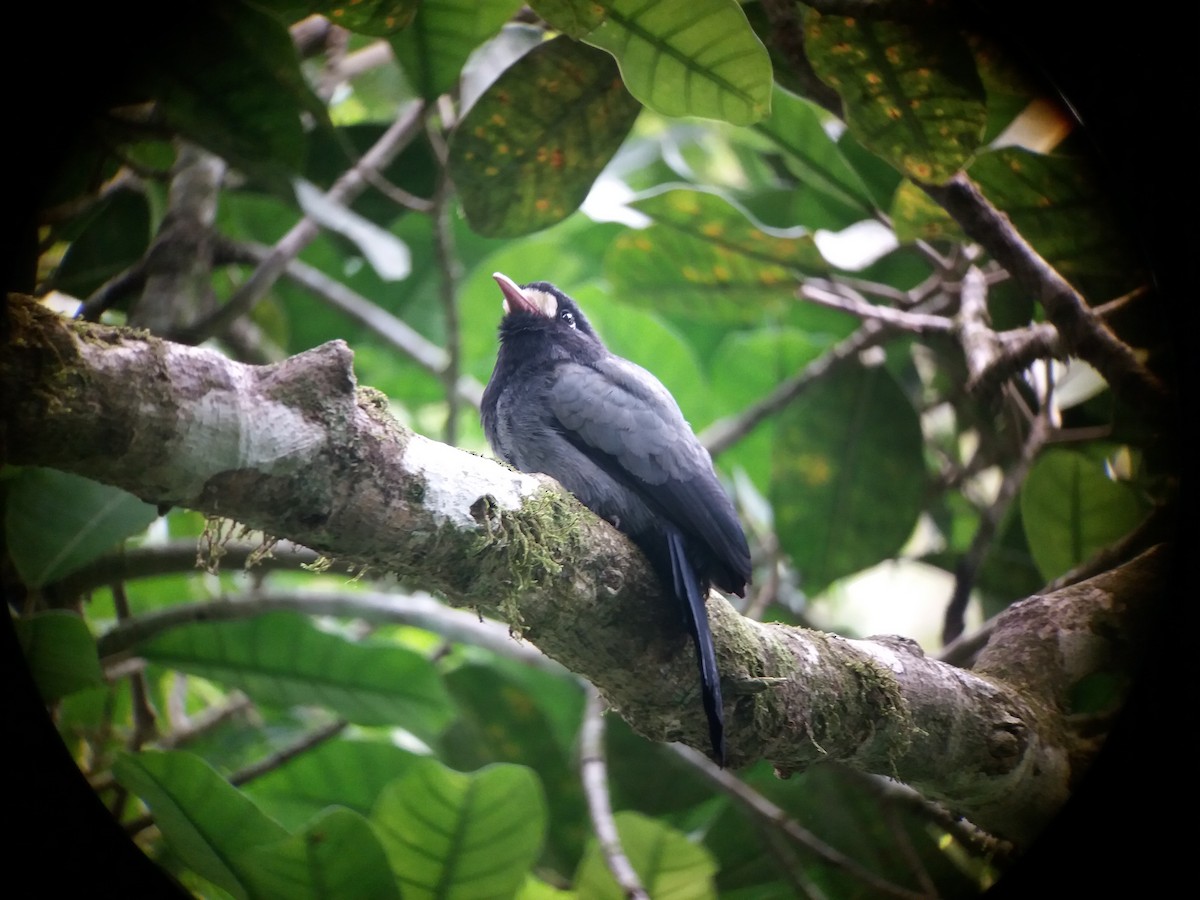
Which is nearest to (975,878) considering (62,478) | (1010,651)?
(1010,651)

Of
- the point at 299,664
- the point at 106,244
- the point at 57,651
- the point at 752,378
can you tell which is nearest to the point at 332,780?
the point at 299,664

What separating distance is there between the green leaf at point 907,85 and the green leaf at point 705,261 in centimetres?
79

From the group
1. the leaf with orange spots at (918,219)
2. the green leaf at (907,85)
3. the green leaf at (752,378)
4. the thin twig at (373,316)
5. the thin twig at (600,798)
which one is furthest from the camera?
the green leaf at (752,378)

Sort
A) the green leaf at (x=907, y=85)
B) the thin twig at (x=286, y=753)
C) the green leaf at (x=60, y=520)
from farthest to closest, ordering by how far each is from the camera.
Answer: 1. the thin twig at (x=286, y=753)
2. the green leaf at (x=907, y=85)
3. the green leaf at (x=60, y=520)

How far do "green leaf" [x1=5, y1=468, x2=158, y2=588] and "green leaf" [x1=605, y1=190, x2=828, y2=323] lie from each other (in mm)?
1750

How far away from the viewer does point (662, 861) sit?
2.45m

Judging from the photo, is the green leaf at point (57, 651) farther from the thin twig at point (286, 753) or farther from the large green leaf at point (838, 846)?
the large green leaf at point (838, 846)

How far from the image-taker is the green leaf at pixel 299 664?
8.49 ft

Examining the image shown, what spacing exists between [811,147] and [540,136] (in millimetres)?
879

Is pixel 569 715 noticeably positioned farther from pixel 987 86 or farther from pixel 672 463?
pixel 987 86

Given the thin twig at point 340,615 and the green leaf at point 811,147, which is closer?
the thin twig at point 340,615

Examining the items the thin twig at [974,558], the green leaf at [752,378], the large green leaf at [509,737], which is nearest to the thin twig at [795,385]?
the green leaf at [752,378]

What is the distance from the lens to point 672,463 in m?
2.23

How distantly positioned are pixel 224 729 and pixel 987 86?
2671mm
